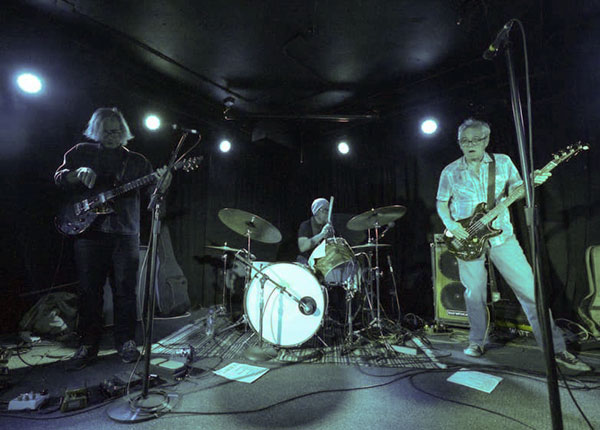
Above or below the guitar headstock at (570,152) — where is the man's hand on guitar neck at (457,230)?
below

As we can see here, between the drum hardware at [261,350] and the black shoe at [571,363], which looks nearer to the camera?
the black shoe at [571,363]

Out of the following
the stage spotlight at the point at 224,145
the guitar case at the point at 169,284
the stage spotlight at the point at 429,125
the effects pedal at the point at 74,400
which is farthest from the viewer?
the stage spotlight at the point at 224,145

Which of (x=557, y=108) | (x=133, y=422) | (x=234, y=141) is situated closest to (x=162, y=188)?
(x=133, y=422)

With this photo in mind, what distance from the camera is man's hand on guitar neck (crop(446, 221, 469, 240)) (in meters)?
3.18

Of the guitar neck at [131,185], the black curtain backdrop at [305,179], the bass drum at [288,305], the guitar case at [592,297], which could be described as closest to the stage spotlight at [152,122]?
the black curtain backdrop at [305,179]

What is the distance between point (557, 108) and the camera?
456 centimetres

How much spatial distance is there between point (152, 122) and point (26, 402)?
13.5 feet

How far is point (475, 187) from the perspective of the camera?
3.28 meters

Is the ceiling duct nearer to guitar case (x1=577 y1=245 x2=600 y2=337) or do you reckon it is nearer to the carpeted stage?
the carpeted stage

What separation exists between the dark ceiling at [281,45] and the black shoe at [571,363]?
327 centimetres

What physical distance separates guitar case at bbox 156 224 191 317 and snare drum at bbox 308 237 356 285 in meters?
2.77

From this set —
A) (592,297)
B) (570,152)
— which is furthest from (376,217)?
(592,297)

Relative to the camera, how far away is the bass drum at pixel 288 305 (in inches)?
130

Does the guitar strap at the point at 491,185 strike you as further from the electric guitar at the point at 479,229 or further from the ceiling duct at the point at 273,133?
the ceiling duct at the point at 273,133
